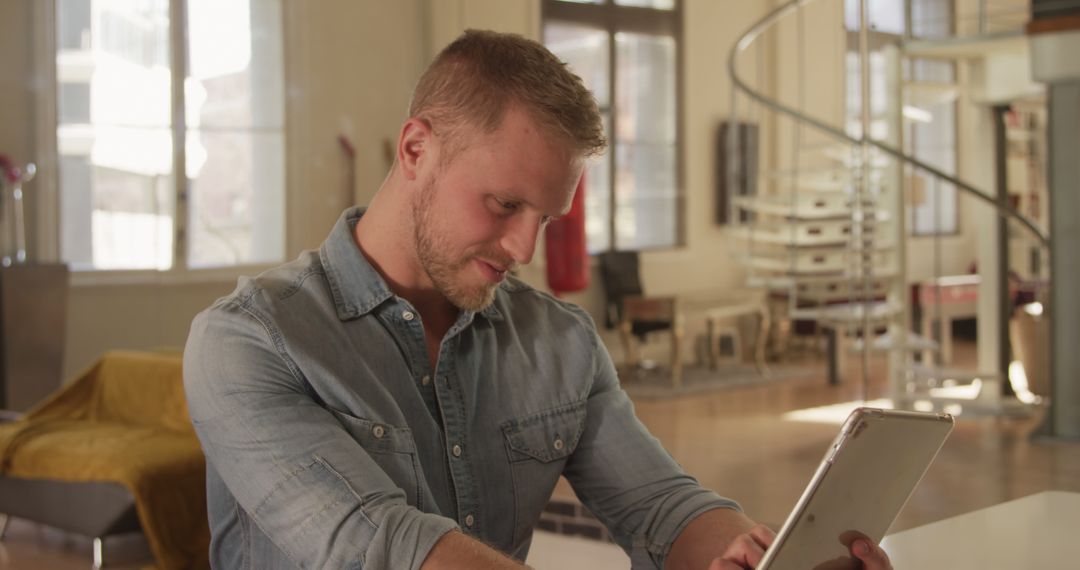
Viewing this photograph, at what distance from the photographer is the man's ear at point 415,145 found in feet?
5.06

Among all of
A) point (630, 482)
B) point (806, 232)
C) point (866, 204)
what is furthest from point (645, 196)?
point (630, 482)

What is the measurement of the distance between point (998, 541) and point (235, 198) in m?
6.79

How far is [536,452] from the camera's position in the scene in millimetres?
1693

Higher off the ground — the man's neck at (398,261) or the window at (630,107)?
the window at (630,107)

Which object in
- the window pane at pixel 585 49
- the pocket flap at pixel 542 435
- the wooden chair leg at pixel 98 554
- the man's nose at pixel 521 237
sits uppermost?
the window pane at pixel 585 49

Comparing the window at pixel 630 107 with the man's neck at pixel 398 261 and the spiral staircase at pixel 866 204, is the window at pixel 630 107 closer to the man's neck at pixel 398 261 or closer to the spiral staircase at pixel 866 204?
the spiral staircase at pixel 866 204

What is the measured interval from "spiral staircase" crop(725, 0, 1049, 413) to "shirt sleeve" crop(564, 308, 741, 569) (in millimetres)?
4809

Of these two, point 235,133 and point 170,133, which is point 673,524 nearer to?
point 170,133

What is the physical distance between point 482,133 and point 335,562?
52 cm

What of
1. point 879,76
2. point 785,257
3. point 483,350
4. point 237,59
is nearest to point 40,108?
point 237,59

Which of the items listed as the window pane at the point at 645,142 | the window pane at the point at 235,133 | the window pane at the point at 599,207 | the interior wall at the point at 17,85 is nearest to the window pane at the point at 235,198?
the window pane at the point at 235,133

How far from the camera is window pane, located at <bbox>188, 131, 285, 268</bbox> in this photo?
7699 millimetres

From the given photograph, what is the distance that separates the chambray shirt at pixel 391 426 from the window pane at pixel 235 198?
20.5ft

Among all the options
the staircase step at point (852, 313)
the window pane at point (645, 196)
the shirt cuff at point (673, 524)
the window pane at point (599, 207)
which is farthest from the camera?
the window pane at point (645, 196)
